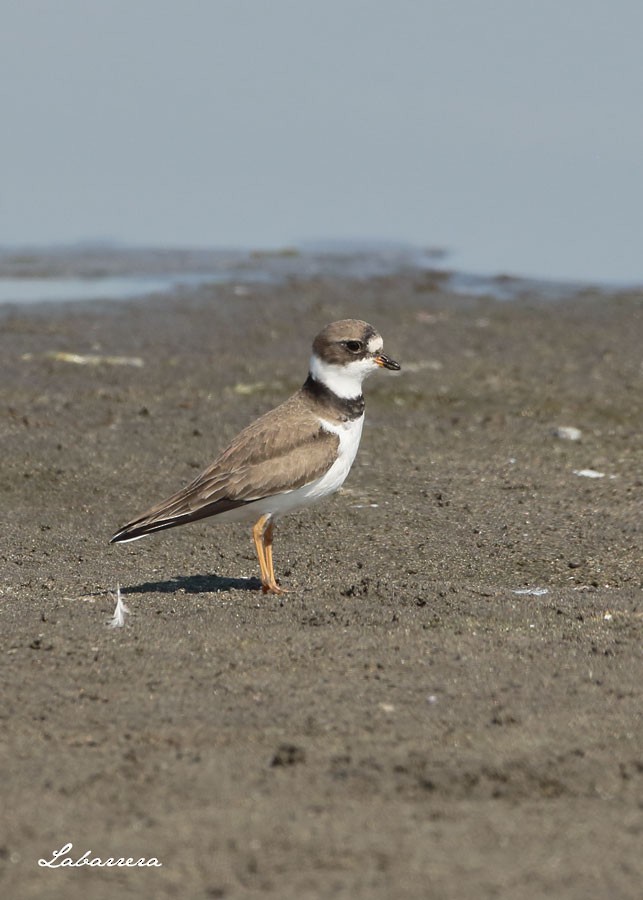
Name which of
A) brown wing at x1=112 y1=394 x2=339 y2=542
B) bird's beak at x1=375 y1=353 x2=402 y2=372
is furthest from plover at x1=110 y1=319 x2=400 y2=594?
bird's beak at x1=375 y1=353 x2=402 y2=372

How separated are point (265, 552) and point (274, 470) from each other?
16.4 inches

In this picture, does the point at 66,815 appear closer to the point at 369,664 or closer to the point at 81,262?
the point at 369,664

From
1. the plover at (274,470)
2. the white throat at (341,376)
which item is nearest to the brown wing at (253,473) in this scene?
the plover at (274,470)

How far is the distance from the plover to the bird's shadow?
0.15 metres

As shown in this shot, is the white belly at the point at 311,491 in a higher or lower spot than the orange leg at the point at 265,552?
higher

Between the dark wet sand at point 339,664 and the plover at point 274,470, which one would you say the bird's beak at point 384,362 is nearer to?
the plover at point 274,470

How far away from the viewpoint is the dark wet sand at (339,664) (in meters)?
3.57

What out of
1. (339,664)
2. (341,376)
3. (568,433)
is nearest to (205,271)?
(568,433)

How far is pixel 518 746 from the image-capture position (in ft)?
13.9

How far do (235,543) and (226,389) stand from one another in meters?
4.06

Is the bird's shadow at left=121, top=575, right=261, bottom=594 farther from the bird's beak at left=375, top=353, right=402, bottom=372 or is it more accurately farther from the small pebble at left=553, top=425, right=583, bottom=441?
the small pebble at left=553, top=425, right=583, bottom=441

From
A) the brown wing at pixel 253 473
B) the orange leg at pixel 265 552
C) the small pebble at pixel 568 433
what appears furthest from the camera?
the small pebble at pixel 568 433
